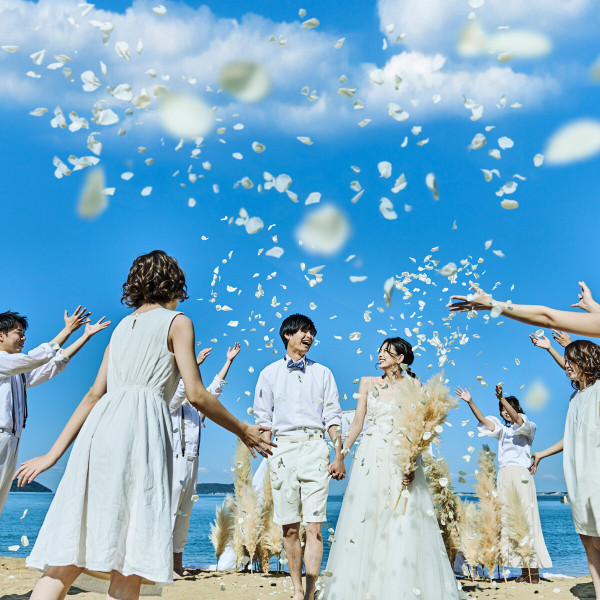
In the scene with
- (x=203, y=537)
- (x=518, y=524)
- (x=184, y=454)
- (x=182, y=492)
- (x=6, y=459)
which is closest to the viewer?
(x=6, y=459)

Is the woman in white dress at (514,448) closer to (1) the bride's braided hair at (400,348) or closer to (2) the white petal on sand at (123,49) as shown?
(1) the bride's braided hair at (400,348)

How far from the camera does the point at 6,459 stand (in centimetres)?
488

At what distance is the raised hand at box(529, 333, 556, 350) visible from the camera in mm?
5672

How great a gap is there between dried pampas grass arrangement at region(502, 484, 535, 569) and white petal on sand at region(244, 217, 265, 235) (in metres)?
5.08

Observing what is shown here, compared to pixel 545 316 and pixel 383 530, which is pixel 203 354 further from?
pixel 545 316

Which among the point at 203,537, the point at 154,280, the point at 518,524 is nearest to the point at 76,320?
the point at 154,280

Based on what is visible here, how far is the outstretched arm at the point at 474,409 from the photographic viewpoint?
7.54 metres

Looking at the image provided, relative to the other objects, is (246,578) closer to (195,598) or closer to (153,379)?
(195,598)

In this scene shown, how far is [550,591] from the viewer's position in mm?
6406

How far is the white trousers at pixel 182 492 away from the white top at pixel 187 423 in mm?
106

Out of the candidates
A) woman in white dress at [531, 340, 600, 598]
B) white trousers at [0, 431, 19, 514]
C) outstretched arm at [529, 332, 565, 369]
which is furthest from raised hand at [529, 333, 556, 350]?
white trousers at [0, 431, 19, 514]

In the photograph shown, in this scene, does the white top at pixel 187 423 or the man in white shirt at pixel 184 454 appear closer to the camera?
the man in white shirt at pixel 184 454

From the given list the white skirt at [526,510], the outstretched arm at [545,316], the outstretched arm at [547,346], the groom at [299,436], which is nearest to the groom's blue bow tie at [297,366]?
the groom at [299,436]

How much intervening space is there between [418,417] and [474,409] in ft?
12.0
